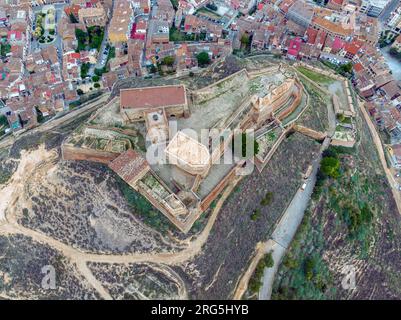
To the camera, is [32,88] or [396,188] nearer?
[396,188]

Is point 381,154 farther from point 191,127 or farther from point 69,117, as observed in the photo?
point 69,117

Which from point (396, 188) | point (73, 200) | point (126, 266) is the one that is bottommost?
point (126, 266)

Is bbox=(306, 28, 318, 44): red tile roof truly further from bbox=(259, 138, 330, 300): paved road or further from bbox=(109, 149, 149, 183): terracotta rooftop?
bbox=(109, 149, 149, 183): terracotta rooftop

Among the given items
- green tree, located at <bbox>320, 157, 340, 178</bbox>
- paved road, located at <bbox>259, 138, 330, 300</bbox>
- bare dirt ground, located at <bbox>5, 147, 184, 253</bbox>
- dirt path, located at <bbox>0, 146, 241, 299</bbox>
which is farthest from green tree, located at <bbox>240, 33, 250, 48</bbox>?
bare dirt ground, located at <bbox>5, 147, 184, 253</bbox>

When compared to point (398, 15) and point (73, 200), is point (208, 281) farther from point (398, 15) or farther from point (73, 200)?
point (398, 15)

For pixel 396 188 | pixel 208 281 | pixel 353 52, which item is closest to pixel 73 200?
pixel 208 281

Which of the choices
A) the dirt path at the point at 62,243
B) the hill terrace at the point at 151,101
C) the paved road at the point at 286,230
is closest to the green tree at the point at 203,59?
the hill terrace at the point at 151,101

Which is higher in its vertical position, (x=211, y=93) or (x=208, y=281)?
(x=211, y=93)
